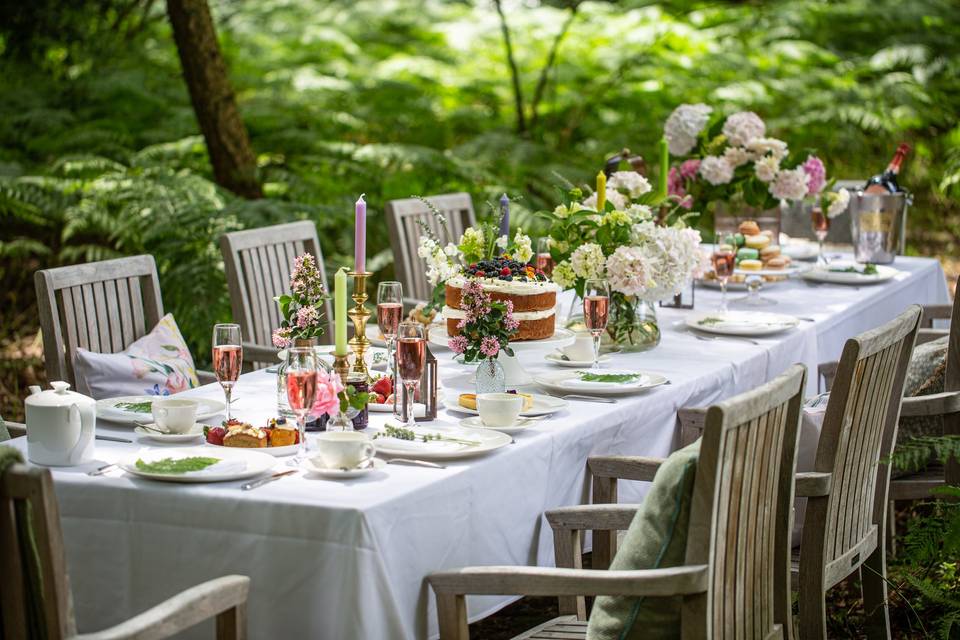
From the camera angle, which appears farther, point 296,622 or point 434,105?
point 434,105

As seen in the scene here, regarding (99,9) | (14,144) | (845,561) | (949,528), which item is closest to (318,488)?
(845,561)

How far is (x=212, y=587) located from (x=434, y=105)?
6066 mm

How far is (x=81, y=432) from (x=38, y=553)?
1.92 feet

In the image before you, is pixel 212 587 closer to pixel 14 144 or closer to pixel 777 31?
pixel 14 144

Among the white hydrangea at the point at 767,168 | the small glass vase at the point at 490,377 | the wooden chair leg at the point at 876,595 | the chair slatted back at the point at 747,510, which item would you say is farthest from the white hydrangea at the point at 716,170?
the chair slatted back at the point at 747,510

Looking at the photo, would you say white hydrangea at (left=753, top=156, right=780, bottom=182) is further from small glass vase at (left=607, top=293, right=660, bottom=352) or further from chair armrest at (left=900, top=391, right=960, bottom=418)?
chair armrest at (left=900, top=391, right=960, bottom=418)

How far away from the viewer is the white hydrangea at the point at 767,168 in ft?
13.8

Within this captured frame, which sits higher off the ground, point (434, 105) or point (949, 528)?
point (434, 105)

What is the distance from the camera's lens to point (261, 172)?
599 centimetres

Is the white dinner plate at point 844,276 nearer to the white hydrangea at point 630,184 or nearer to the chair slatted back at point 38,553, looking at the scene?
the white hydrangea at point 630,184

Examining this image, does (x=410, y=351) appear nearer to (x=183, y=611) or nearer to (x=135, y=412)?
(x=135, y=412)

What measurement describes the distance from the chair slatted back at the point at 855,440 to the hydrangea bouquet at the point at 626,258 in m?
0.68

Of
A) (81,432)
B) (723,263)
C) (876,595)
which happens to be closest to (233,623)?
(81,432)

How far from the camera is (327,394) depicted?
2184mm
